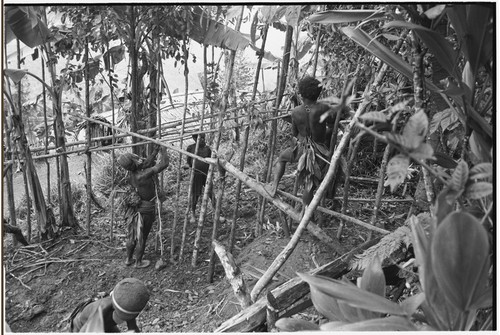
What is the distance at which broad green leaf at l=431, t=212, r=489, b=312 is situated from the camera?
41.7 inches

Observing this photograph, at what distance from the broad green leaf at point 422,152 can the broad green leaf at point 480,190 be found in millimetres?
155

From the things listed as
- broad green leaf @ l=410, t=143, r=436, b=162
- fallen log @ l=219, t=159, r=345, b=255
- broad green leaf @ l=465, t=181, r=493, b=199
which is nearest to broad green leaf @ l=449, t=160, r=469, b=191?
broad green leaf @ l=465, t=181, r=493, b=199

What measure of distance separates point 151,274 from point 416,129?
3802mm

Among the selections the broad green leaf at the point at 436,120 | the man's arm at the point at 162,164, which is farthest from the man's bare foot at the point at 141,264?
the broad green leaf at the point at 436,120

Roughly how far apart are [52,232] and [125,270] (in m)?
1.02

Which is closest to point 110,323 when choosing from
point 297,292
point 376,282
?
point 297,292

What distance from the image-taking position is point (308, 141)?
10.2 feet

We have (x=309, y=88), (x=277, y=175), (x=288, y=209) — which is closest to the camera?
(x=288, y=209)

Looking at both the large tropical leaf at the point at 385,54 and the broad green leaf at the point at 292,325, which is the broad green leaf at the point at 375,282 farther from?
the large tropical leaf at the point at 385,54

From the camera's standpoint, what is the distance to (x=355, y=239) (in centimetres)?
414

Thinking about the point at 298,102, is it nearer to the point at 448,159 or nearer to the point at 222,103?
the point at 222,103

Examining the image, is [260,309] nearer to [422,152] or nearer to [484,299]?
[484,299]

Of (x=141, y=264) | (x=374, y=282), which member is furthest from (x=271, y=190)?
(x=141, y=264)

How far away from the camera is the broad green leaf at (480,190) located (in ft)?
3.69
